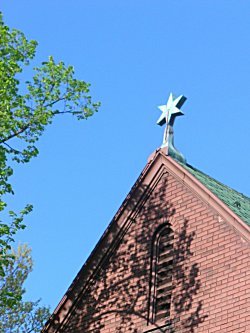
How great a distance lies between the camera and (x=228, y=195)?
79.8 ft

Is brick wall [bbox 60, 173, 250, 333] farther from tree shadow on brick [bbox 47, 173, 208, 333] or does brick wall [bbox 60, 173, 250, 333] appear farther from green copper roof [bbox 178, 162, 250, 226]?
green copper roof [bbox 178, 162, 250, 226]

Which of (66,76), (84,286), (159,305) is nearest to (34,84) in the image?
(66,76)

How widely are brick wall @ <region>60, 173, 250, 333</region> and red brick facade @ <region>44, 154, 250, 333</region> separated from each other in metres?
0.02

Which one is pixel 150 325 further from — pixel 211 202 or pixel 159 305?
pixel 211 202

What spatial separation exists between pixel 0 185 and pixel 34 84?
316 centimetres

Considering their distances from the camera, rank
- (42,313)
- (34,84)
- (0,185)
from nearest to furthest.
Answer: (0,185), (34,84), (42,313)

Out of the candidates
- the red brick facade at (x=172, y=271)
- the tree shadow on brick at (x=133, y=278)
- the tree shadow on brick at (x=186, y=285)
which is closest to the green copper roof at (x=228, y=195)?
the red brick facade at (x=172, y=271)

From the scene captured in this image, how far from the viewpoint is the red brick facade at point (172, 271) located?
21453 mm

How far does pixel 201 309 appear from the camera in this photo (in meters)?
21.7

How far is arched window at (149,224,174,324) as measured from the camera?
2273 cm

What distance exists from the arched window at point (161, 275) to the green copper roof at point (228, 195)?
51.6 inches

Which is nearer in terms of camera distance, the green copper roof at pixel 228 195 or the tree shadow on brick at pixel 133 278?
the tree shadow on brick at pixel 133 278

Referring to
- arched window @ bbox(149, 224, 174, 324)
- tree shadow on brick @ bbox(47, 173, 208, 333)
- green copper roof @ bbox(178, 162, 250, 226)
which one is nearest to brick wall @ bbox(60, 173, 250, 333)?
tree shadow on brick @ bbox(47, 173, 208, 333)

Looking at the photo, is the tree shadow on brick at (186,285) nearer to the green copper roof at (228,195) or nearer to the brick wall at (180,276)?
the brick wall at (180,276)
